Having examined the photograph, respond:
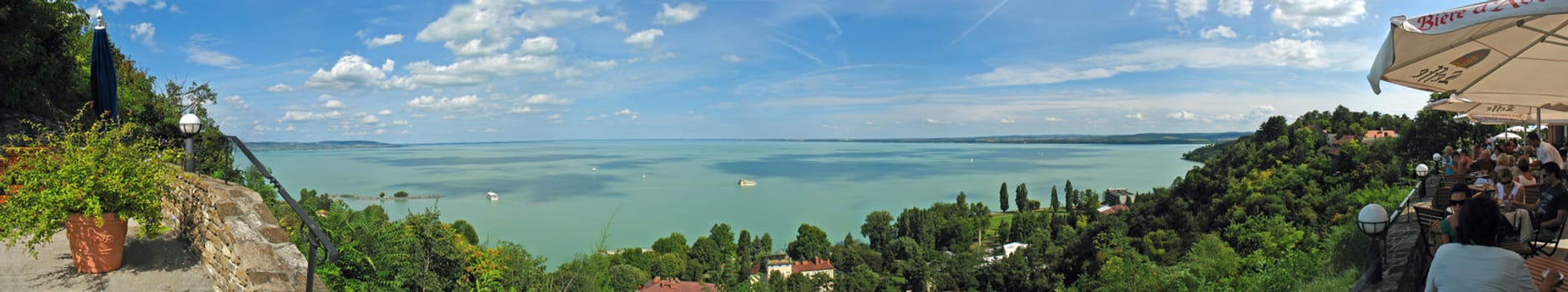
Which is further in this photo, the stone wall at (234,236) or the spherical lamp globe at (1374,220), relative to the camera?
the spherical lamp globe at (1374,220)

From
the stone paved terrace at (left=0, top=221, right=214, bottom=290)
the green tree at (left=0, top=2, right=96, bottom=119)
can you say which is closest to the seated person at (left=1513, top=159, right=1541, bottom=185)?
the stone paved terrace at (left=0, top=221, right=214, bottom=290)

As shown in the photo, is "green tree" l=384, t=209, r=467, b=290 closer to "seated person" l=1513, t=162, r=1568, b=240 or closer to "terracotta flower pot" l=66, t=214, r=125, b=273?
"terracotta flower pot" l=66, t=214, r=125, b=273

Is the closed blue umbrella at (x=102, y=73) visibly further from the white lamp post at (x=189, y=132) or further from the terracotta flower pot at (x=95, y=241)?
the terracotta flower pot at (x=95, y=241)

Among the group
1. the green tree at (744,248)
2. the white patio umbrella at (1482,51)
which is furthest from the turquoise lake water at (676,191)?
the white patio umbrella at (1482,51)

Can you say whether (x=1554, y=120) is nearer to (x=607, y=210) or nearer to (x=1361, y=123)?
(x=1361, y=123)

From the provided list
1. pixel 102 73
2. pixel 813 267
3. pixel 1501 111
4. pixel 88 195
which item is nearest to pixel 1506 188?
pixel 1501 111

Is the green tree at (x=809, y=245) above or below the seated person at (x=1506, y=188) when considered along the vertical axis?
below
